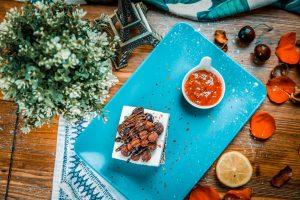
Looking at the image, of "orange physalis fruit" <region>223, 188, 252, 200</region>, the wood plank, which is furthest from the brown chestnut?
the wood plank

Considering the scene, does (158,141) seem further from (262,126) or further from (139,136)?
(262,126)

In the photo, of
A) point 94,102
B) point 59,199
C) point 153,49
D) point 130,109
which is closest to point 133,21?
point 153,49

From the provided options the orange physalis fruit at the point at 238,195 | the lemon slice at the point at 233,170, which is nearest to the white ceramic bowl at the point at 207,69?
the lemon slice at the point at 233,170

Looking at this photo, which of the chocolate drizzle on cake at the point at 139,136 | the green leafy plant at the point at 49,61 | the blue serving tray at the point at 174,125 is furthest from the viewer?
the blue serving tray at the point at 174,125

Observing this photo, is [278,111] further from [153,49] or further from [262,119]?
[153,49]

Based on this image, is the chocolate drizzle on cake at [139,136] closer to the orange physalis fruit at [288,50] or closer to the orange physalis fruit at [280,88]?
the orange physalis fruit at [280,88]

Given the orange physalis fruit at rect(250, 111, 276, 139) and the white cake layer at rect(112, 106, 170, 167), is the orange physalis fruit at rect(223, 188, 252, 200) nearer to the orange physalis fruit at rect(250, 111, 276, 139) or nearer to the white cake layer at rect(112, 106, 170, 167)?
the orange physalis fruit at rect(250, 111, 276, 139)
